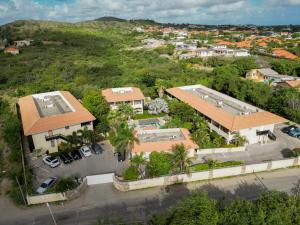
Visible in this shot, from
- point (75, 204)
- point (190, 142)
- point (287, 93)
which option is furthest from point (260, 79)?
point (75, 204)

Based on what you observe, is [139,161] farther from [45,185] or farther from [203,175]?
[45,185]

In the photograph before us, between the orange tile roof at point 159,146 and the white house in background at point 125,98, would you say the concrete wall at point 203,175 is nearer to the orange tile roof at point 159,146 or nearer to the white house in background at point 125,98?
the orange tile roof at point 159,146

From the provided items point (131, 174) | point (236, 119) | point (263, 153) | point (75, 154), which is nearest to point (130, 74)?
point (75, 154)

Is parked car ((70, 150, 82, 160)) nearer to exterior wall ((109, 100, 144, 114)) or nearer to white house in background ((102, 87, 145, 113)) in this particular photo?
exterior wall ((109, 100, 144, 114))

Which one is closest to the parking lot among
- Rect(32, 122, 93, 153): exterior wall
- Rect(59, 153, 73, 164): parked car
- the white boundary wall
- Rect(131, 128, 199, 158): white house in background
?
Rect(59, 153, 73, 164): parked car

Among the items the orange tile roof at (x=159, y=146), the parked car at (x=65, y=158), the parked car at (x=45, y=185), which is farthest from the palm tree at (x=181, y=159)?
the parked car at (x=45, y=185)

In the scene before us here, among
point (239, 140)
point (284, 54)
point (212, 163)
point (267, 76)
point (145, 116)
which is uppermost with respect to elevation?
point (284, 54)
